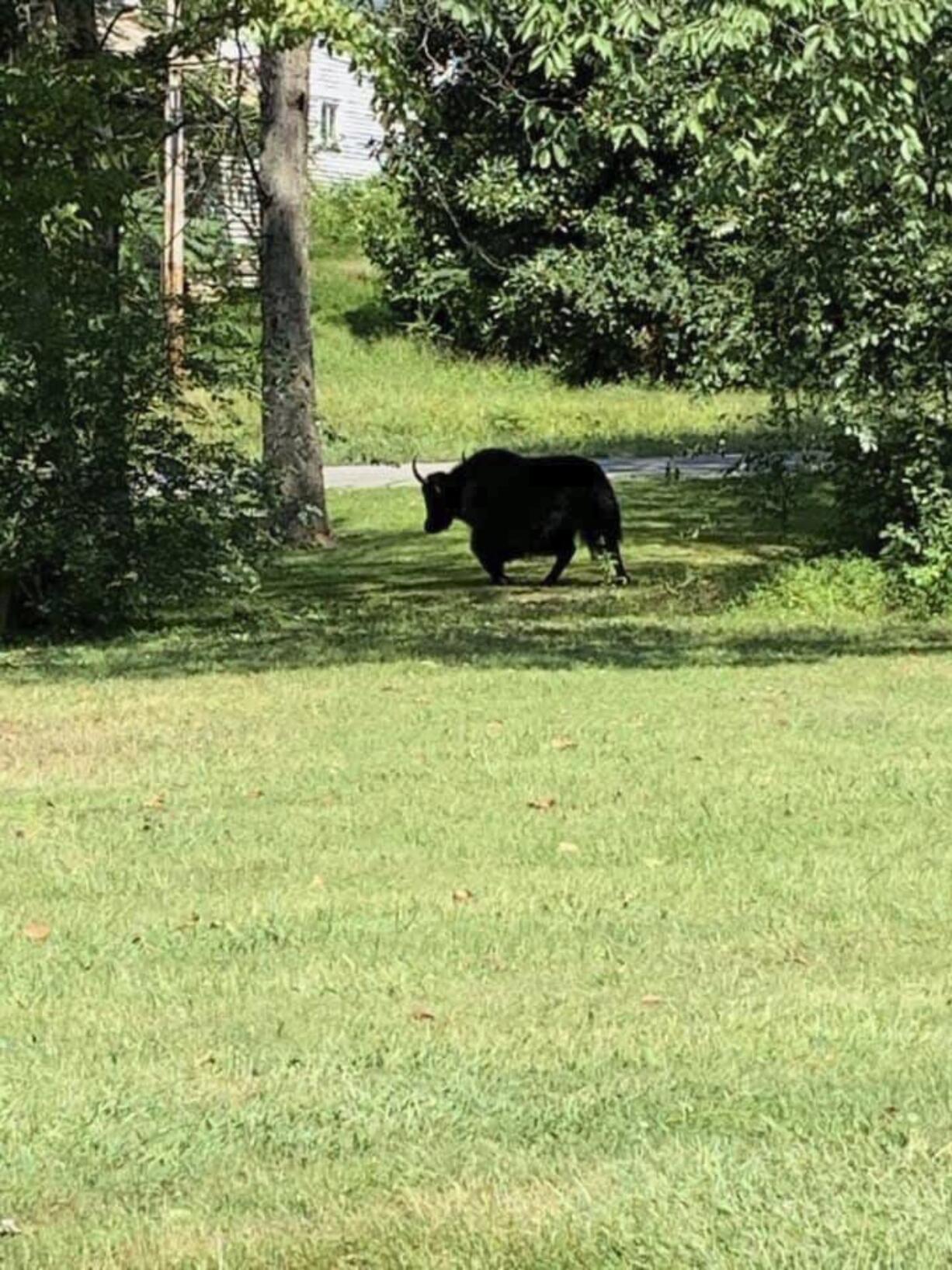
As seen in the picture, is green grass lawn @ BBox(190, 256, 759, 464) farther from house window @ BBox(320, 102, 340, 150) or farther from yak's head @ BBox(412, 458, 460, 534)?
yak's head @ BBox(412, 458, 460, 534)

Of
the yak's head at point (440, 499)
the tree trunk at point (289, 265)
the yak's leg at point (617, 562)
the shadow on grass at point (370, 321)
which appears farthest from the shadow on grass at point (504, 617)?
the shadow on grass at point (370, 321)

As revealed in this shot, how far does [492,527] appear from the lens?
19.6 m

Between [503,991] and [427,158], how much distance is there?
3308 cm

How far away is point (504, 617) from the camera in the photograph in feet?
56.6

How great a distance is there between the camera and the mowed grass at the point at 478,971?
4.21m

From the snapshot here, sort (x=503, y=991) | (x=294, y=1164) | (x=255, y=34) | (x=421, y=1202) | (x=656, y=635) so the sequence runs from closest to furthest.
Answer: (x=421, y=1202)
(x=294, y=1164)
(x=503, y=991)
(x=255, y=34)
(x=656, y=635)

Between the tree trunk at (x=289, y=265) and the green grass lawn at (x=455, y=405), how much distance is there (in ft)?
36.9

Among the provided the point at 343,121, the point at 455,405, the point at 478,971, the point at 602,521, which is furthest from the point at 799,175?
the point at 343,121

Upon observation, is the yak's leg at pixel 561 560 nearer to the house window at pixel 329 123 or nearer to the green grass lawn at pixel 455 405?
the green grass lawn at pixel 455 405

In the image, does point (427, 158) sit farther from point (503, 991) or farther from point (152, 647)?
point (503, 991)

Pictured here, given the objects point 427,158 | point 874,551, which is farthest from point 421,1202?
point 427,158

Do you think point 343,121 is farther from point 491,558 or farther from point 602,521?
point 602,521

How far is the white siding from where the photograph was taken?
59406 mm

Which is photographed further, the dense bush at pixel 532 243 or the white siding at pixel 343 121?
the white siding at pixel 343 121
